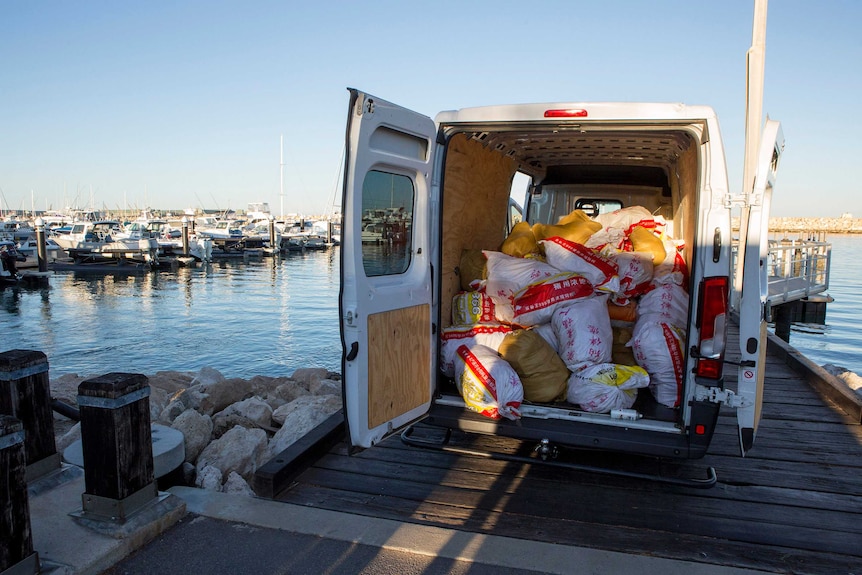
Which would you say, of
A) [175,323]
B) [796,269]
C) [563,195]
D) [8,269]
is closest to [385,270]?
[563,195]

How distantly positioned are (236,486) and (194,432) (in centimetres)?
97

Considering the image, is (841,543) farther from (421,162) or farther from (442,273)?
(421,162)

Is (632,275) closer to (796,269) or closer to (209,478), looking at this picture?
(209,478)

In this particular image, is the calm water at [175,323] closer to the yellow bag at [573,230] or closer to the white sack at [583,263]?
the yellow bag at [573,230]

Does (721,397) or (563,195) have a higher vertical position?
(563,195)

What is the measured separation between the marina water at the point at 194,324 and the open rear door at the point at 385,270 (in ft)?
34.1

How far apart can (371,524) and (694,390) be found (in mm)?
1973

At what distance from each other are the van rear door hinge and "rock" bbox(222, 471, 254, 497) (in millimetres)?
3006

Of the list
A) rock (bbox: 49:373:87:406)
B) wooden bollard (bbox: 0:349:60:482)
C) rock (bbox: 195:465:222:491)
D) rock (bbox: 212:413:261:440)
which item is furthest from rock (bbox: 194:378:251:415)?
wooden bollard (bbox: 0:349:60:482)

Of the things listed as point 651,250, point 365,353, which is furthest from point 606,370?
point 365,353

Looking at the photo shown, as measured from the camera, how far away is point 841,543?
10.3 feet

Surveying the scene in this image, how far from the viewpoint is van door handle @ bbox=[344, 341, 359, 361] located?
3.34 m

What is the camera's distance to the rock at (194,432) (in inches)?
192

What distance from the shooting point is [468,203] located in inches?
199
